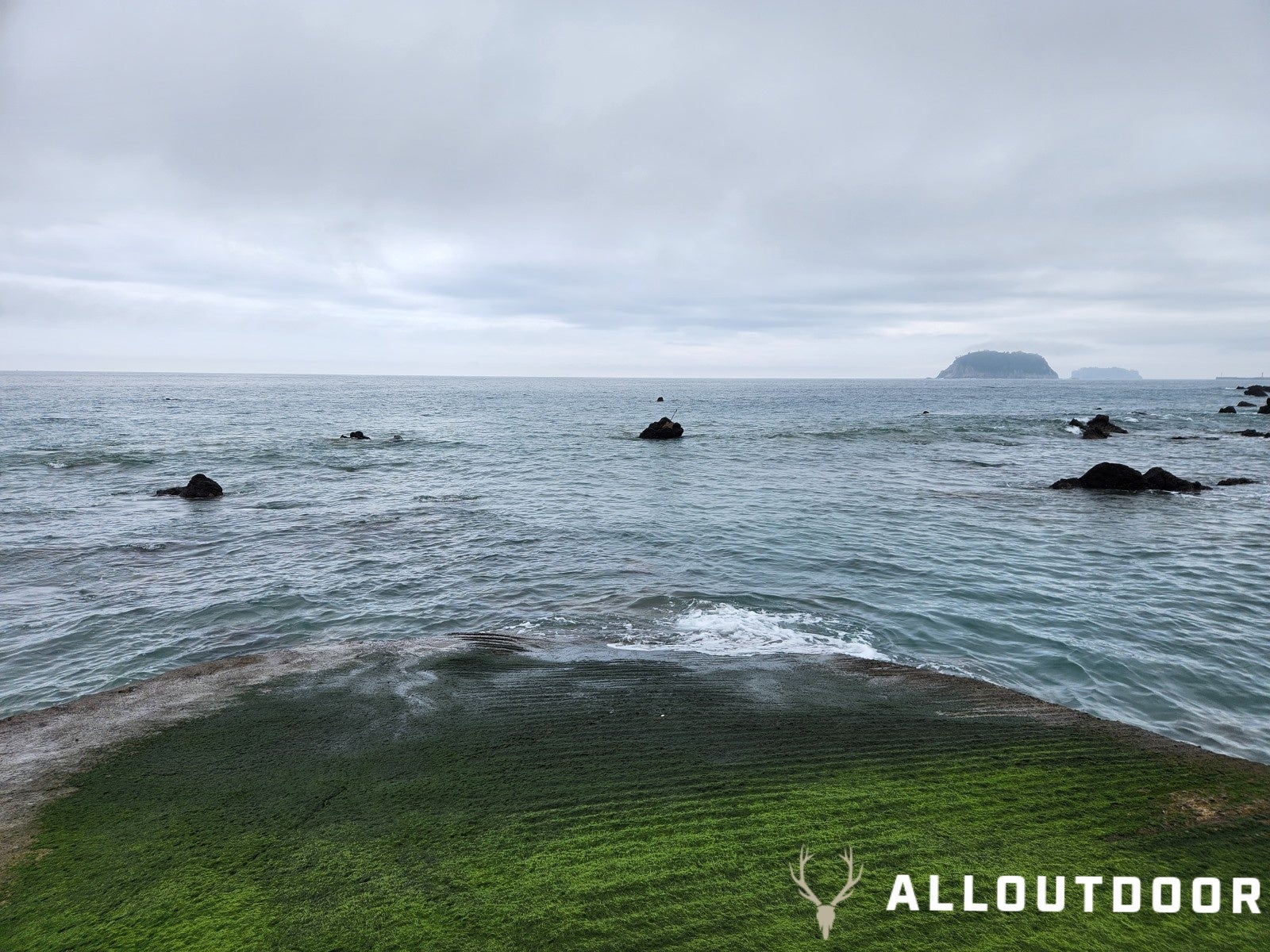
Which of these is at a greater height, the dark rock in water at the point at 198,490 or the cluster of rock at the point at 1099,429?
the cluster of rock at the point at 1099,429

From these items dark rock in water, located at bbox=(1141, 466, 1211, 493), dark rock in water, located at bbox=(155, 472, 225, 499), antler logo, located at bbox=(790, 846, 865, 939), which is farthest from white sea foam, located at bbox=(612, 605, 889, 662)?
dark rock in water, located at bbox=(155, 472, 225, 499)

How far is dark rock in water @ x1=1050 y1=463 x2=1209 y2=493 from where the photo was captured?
25.5 meters

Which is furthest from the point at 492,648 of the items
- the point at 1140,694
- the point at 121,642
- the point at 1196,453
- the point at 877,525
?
the point at 1196,453

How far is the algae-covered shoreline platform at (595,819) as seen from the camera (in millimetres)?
4457

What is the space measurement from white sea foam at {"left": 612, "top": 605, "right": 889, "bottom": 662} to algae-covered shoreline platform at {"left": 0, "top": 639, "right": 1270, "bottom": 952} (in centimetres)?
209

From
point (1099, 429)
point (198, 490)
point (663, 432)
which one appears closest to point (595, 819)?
point (198, 490)

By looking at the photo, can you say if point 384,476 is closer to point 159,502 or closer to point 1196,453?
point 159,502

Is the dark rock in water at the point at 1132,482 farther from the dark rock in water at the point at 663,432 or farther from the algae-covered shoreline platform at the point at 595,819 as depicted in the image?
the dark rock in water at the point at 663,432

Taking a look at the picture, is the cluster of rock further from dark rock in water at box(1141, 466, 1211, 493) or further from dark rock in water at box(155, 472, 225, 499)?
dark rock in water at box(155, 472, 225, 499)

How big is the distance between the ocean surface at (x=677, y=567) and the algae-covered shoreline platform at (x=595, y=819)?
2.83 meters

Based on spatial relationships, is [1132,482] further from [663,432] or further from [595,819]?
[663,432]

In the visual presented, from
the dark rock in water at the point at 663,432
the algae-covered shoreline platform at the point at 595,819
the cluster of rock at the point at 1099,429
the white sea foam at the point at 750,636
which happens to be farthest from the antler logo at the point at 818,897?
the cluster of rock at the point at 1099,429

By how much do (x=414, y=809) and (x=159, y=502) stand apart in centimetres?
2543

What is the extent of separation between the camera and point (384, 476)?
33125mm
